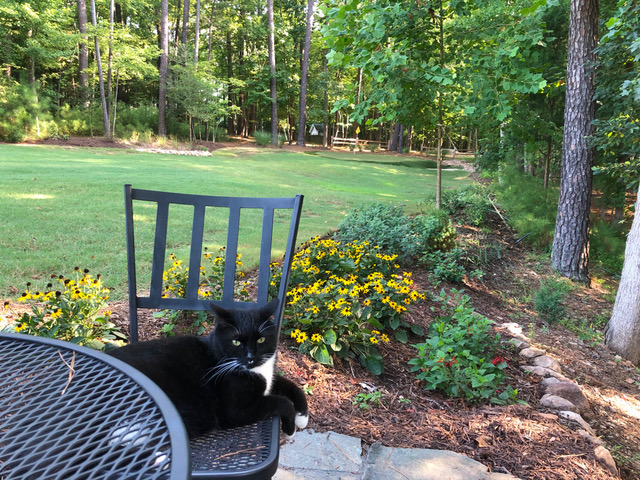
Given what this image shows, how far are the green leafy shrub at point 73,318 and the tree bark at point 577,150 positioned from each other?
20.4ft

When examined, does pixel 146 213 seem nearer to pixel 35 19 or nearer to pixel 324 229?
pixel 324 229

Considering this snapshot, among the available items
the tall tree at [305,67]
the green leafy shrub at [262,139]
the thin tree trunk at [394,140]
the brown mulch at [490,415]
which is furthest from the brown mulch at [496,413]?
the thin tree trunk at [394,140]

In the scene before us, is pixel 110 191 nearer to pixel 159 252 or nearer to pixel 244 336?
pixel 159 252

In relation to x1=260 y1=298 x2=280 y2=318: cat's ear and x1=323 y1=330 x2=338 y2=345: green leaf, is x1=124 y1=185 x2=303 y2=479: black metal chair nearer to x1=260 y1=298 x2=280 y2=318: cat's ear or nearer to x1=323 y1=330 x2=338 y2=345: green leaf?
x1=260 y1=298 x2=280 y2=318: cat's ear

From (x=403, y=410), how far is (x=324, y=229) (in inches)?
183

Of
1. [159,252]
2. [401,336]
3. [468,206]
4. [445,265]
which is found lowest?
[401,336]

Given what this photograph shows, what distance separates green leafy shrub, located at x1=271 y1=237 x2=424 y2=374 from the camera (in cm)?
278

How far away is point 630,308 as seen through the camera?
14.0 feet

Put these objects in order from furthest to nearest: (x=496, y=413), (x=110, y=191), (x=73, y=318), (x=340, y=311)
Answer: (x=110, y=191), (x=340, y=311), (x=496, y=413), (x=73, y=318)

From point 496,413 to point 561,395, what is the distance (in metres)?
0.84

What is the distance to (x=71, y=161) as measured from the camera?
39.5 feet

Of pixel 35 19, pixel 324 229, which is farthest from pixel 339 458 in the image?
pixel 35 19

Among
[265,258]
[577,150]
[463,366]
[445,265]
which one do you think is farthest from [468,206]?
[265,258]

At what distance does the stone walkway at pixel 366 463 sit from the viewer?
179 centimetres
